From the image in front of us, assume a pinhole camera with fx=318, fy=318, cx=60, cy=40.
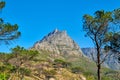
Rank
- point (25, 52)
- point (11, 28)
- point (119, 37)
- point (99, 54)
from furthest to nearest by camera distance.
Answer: point (25, 52), point (11, 28), point (119, 37), point (99, 54)

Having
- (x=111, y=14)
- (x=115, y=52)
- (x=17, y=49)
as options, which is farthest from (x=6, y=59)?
(x=111, y=14)

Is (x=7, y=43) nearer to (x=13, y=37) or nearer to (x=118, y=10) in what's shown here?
(x=13, y=37)

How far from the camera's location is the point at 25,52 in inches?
3782

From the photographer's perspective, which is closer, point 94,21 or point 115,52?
point 94,21

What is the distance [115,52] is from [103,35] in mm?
7779

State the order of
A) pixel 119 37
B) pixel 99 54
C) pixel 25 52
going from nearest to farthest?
1. pixel 99 54
2. pixel 119 37
3. pixel 25 52

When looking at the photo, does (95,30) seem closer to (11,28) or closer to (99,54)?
(99,54)

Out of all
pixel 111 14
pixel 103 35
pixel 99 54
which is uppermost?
pixel 111 14

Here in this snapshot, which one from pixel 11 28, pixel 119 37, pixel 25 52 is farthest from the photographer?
pixel 25 52

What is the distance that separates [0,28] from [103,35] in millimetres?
17065

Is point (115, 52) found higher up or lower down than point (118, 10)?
lower down

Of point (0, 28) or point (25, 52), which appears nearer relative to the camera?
point (0, 28)

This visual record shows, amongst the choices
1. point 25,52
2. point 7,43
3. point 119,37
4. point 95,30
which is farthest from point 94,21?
point 25,52

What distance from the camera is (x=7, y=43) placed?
49.7m
